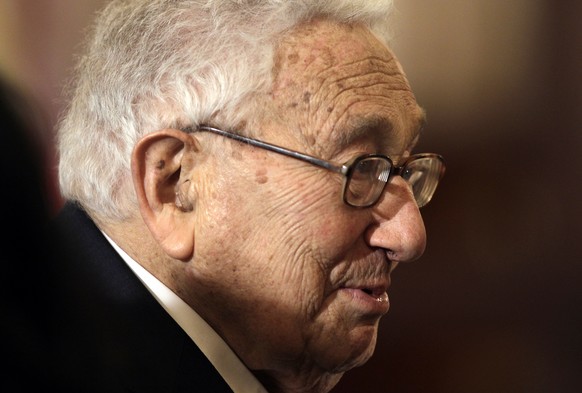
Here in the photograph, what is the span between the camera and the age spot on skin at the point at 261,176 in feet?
5.43

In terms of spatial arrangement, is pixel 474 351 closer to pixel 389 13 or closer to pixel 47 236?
pixel 389 13

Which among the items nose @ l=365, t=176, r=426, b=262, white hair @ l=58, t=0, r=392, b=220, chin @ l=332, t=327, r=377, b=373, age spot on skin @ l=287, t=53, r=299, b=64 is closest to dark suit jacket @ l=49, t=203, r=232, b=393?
white hair @ l=58, t=0, r=392, b=220

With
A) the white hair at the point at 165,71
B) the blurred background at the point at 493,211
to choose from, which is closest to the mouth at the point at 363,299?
the white hair at the point at 165,71

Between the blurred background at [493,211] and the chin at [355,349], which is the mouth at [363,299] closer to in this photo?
the chin at [355,349]

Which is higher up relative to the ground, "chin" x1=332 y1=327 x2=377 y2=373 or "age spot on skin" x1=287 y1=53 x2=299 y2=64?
"age spot on skin" x1=287 y1=53 x2=299 y2=64

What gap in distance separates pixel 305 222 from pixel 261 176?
13 centimetres

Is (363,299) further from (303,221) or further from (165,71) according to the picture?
(165,71)

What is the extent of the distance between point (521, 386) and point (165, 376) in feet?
5.65

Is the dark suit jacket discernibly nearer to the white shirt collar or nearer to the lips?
the white shirt collar

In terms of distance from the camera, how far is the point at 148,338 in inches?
62.6

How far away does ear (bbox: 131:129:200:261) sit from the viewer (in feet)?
5.47

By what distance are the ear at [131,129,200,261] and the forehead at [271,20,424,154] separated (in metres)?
0.22

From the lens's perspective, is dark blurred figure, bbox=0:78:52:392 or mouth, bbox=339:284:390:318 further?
mouth, bbox=339:284:390:318

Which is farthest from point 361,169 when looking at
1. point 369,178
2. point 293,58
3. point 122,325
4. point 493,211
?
point 493,211
